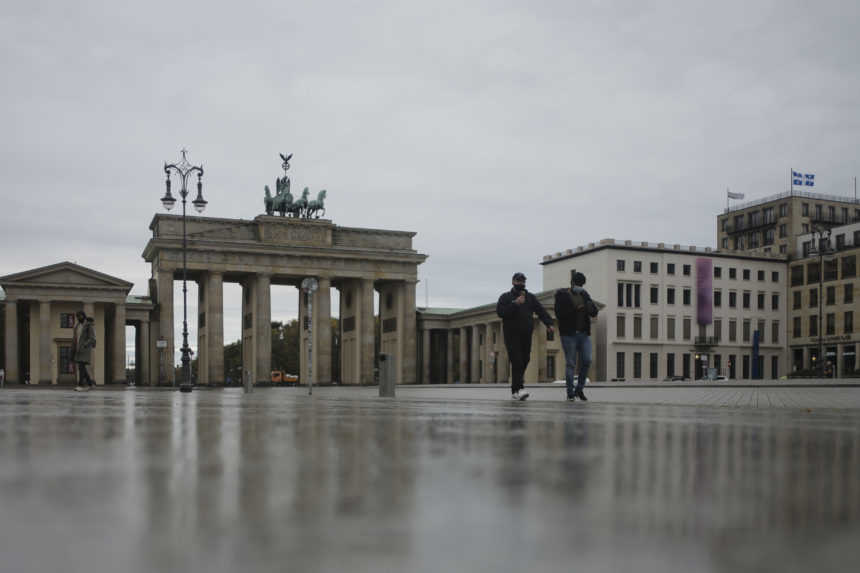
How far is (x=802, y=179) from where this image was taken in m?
105

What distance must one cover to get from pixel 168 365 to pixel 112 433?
72.6 m

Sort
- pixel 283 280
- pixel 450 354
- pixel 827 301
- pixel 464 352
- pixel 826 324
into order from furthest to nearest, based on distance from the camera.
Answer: pixel 450 354 < pixel 464 352 < pixel 826 324 < pixel 827 301 < pixel 283 280

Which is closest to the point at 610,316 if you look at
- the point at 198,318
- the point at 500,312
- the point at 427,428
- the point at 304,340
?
the point at 304,340

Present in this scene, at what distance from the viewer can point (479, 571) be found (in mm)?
1664

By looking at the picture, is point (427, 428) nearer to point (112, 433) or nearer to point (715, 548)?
point (112, 433)

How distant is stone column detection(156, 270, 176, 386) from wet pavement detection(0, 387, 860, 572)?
7302 centimetres

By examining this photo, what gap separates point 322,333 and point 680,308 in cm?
3884

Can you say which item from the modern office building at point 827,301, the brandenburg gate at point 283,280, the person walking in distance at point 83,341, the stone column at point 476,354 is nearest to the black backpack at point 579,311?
the person walking in distance at point 83,341

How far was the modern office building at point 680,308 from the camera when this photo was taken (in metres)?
90.1

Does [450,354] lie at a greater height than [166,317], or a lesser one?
lesser

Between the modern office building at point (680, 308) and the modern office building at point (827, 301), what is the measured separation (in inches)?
70.1

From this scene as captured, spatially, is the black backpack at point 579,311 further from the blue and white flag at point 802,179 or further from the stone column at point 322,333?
the blue and white flag at point 802,179

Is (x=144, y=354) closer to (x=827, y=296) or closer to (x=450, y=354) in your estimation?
(x=450, y=354)

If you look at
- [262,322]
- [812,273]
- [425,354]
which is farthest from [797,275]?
[262,322]
